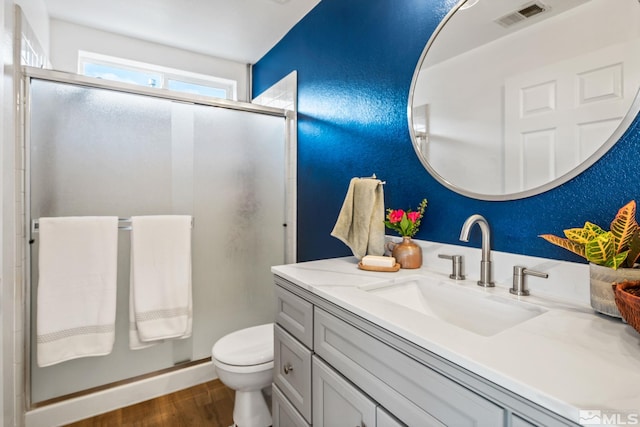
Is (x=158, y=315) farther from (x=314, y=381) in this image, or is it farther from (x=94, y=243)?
(x=314, y=381)

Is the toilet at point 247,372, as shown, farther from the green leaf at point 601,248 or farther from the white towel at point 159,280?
the green leaf at point 601,248

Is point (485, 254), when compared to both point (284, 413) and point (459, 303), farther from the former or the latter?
point (284, 413)

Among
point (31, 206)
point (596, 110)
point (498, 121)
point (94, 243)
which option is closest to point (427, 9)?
point (498, 121)

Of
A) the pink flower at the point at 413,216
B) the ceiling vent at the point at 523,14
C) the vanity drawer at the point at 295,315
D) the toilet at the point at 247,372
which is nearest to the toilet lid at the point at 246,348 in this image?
the toilet at the point at 247,372

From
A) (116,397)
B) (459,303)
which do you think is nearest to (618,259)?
(459,303)

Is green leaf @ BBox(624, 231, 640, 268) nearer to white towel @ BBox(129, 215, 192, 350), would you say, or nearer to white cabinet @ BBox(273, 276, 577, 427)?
white cabinet @ BBox(273, 276, 577, 427)

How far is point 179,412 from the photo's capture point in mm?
1787

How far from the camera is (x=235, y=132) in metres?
2.15

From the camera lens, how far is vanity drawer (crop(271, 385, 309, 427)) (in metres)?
1.14

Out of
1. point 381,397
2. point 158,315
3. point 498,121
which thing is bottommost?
point 158,315

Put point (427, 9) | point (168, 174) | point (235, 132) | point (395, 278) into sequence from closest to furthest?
point (395, 278) → point (427, 9) → point (168, 174) → point (235, 132)

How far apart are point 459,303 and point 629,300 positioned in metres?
0.48

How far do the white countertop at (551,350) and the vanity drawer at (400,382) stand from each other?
0.19 ft

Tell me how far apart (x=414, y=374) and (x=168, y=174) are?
175cm
